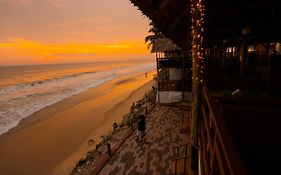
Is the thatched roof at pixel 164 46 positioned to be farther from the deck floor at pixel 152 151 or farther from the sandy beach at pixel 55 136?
the sandy beach at pixel 55 136

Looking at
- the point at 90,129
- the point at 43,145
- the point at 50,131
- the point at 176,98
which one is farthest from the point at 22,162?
the point at 176,98

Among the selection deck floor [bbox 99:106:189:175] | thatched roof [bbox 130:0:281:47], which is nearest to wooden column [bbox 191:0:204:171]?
thatched roof [bbox 130:0:281:47]

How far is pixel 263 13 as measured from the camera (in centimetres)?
660

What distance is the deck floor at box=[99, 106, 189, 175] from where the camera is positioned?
24.7 feet

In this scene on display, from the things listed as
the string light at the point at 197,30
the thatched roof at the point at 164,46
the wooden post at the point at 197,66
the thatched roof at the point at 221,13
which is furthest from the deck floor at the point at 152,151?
the thatched roof at the point at 164,46

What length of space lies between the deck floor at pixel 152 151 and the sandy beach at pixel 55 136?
3458 millimetres

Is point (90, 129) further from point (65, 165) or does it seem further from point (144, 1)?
point (144, 1)

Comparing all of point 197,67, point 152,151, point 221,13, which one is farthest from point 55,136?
point 221,13

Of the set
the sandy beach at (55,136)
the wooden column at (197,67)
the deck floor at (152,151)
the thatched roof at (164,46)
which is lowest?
the sandy beach at (55,136)

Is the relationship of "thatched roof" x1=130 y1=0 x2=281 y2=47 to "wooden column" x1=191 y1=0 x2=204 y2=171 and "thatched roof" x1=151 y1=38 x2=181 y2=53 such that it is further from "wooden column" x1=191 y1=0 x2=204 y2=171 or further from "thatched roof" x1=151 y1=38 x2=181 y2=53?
"thatched roof" x1=151 y1=38 x2=181 y2=53

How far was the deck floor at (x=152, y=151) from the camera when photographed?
7523 millimetres

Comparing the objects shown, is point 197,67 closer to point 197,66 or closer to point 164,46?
point 197,66

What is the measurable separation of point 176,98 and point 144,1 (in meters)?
11.1

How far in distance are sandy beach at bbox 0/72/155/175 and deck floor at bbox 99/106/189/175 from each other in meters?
3.46
